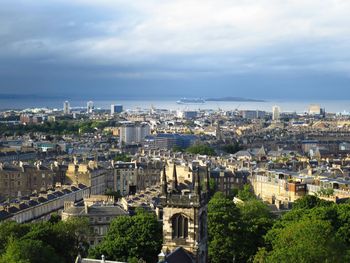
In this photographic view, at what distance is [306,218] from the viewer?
42406mm

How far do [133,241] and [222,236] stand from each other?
5.98 meters

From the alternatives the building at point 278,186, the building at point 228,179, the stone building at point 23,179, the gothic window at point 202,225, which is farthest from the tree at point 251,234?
the stone building at point 23,179

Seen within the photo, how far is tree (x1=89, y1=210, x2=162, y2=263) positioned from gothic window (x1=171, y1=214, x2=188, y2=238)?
10.1m

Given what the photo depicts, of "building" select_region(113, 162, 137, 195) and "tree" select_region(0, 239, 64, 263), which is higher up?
"tree" select_region(0, 239, 64, 263)

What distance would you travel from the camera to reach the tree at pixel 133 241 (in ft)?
135

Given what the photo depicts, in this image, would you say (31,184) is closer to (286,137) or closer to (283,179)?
(283,179)

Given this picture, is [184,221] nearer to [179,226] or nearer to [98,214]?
[179,226]

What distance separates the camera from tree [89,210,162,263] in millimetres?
41094

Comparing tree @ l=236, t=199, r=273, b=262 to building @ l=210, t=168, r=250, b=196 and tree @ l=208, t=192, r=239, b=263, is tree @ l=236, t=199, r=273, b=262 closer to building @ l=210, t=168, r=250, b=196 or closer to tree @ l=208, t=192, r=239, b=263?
tree @ l=208, t=192, r=239, b=263

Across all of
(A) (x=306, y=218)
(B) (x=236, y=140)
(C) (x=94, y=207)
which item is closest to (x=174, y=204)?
(A) (x=306, y=218)

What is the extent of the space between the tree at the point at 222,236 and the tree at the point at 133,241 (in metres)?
3.47

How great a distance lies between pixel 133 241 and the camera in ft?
137

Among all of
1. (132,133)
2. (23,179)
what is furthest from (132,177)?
(132,133)

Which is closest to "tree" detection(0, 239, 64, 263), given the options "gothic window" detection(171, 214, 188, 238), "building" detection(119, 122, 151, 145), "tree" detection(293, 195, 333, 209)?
"gothic window" detection(171, 214, 188, 238)
